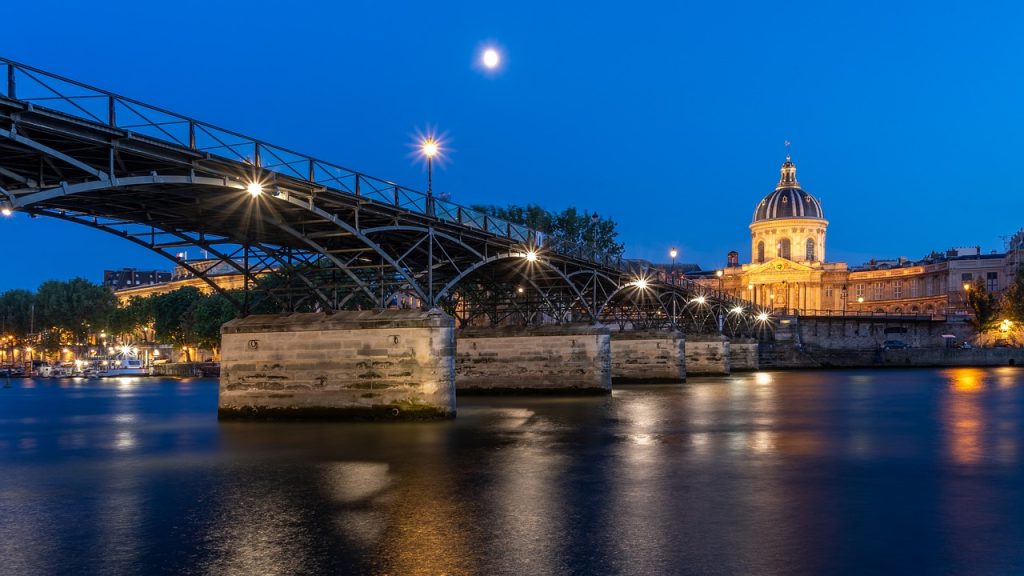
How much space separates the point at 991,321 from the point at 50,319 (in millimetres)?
134067

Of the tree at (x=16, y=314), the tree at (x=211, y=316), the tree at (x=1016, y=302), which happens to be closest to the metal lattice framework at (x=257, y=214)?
the tree at (x=211, y=316)

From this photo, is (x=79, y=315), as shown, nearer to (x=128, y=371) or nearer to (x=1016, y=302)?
(x=128, y=371)

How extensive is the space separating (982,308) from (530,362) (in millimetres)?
99096

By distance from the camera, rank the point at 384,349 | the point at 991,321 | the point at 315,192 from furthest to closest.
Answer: the point at 991,321 < the point at 384,349 < the point at 315,192

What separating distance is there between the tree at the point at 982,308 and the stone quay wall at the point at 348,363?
114411 millimetres

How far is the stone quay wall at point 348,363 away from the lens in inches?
1293

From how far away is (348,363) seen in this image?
33.2 metres

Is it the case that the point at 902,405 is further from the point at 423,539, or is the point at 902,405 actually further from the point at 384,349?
the point at 423,539

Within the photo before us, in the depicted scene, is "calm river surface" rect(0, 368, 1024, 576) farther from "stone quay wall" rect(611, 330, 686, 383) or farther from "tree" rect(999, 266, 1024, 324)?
"tree" rect(999, 266, 1024, 324)

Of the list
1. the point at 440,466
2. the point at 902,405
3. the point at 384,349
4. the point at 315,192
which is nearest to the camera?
the point at 440,466

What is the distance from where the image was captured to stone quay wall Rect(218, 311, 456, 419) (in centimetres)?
3284

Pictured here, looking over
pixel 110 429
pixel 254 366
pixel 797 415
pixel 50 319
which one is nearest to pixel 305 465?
pixel 254 366

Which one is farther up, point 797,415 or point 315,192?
point 315,192

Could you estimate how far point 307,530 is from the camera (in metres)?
14.6
